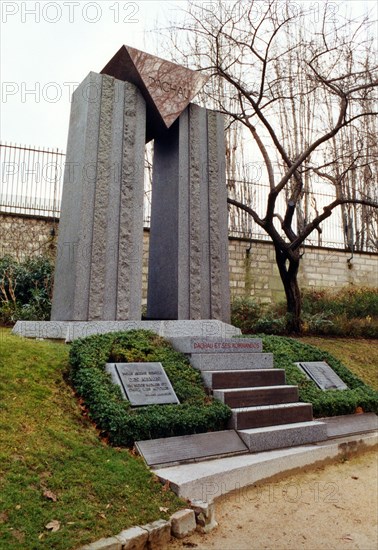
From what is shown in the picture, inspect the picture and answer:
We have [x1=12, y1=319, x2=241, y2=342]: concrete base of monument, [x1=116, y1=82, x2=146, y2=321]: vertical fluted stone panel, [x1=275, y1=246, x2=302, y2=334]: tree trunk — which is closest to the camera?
[x1=12, y1=319, x2=241, y2=342]: concrete base of monument

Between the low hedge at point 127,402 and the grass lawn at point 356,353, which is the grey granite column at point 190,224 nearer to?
the low hedge at point 127,402

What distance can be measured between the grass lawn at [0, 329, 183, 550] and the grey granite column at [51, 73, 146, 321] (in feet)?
7.07

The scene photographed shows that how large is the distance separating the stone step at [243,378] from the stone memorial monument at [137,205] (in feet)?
4.97

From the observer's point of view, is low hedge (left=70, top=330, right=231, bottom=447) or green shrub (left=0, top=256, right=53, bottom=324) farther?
green shrub (left=0, top=256, right=53, bottom=324)

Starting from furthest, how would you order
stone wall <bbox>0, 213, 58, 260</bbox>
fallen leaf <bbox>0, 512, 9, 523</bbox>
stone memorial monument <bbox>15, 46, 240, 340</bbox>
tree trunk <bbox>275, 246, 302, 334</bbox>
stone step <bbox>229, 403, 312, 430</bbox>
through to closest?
stone wall <bbox>0, 213, 58, 260</bbox> → tree trunk <bbox>275, 246, 302, 334</bbox> → stone memorial monument <bbox>15, 46, 240, 340</bbox> → stone step <bbox>229, 403, 312, 430</bbox> → fallen leaf <bbox>0, 512, 9, 523</bbox>

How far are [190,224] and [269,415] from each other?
3.59m

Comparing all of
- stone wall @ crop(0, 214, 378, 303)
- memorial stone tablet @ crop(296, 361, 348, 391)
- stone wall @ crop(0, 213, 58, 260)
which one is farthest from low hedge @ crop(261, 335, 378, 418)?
stone wall @ crop(0, 213, 58, 260)

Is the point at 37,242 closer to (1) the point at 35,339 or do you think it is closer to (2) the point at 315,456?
(1) the point at 35,339

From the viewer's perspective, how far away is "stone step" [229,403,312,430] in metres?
4.64

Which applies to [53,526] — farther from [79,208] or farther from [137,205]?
[137,205]

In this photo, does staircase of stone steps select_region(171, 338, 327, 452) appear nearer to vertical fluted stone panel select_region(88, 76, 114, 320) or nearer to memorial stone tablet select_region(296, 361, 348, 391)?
memorial stone tablet select_region(296, 361, 348, 391)

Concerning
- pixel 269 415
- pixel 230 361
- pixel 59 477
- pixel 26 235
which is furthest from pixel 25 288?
pixel 59 477

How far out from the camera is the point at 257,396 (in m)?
5.18

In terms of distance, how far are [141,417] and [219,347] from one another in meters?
1.88
